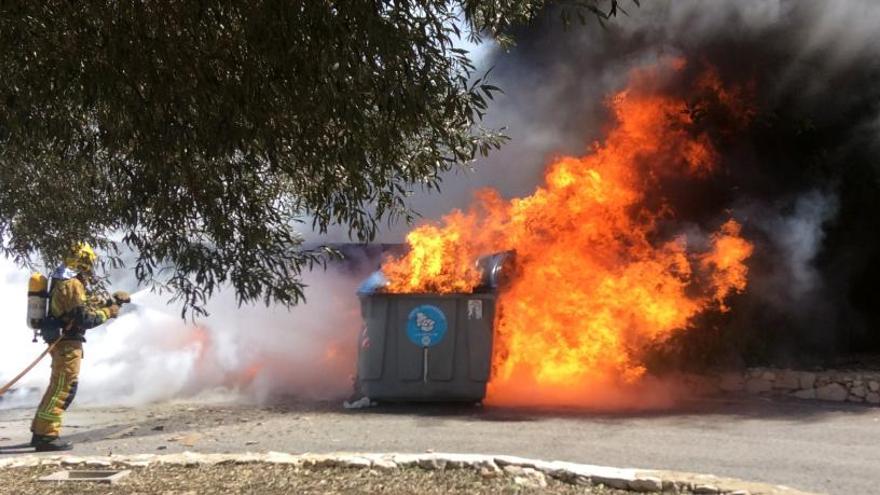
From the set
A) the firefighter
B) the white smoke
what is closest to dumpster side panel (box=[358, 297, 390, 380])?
the white smoke

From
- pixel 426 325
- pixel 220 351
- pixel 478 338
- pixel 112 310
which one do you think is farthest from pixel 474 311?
pixel 220 351

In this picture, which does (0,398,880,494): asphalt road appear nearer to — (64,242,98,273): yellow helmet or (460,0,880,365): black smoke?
(64,242,98,273): yellow helmet

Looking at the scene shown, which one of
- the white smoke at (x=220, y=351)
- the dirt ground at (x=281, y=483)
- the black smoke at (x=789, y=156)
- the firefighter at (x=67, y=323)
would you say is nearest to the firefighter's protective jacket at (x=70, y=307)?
the firefighter at (x=67, y=323)

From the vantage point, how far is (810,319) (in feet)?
37.1

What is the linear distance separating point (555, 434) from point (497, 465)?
219cm

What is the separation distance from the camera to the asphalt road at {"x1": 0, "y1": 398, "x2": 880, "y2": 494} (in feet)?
20.0

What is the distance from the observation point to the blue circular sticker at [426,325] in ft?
29.5

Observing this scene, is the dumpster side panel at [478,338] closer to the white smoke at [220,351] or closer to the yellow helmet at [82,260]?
the white smoke at [220,351]

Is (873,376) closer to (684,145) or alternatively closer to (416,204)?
(684,145)

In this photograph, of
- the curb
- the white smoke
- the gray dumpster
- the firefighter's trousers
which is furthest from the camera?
the white smoke

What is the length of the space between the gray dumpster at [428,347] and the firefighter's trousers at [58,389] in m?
3.07

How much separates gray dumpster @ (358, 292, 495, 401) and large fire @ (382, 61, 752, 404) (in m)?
0.59

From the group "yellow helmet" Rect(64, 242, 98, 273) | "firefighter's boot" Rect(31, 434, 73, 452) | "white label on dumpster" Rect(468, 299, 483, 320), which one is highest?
"yellow helmet" Rect(64, 242, 98, 273)

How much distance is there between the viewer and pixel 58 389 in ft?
23.2
